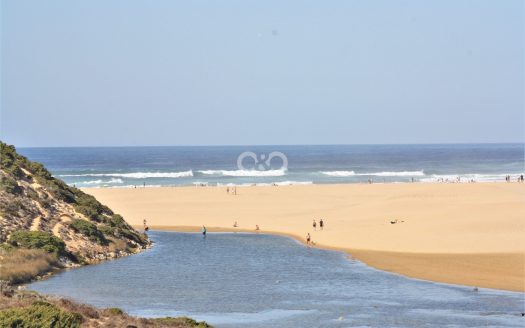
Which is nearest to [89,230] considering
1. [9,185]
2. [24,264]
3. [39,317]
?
[9,185]

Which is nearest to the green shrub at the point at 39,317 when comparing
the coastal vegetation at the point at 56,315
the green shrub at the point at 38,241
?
the coastal vegetation at the point at 56,315

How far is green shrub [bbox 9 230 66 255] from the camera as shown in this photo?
128ft

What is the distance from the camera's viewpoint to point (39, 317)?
62.7ft

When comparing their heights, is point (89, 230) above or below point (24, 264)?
above

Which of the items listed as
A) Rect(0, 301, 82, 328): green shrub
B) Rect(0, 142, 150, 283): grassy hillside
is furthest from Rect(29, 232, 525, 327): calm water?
Rect(0, 301, 82, 328): green shrub

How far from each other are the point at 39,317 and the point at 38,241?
21.1 m

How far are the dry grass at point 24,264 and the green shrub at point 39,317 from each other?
585 inches

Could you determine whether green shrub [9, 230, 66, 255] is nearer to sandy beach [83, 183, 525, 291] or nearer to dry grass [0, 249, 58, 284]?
dry grass [0, 249, 58, 284]

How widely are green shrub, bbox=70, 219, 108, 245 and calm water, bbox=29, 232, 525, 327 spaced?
8.95ft

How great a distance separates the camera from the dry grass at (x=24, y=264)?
114ft

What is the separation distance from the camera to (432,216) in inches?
2265

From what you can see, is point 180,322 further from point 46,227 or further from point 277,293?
point 46,227

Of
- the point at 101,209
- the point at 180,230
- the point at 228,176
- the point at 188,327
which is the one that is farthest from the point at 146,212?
the point at 228,176

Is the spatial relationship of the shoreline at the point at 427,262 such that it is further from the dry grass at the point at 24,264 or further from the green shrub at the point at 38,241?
the dry grass at the point at 24,264
